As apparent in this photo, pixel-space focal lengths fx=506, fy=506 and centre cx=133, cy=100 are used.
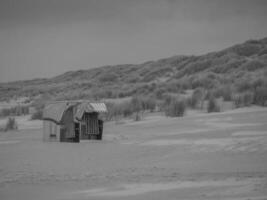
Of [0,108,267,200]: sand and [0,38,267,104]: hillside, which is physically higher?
[0,38,267,104]: hillside

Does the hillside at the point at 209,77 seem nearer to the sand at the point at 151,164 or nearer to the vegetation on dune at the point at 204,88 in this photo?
the vegetation on dune at the point at 204,88

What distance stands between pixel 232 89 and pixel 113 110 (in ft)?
17.7

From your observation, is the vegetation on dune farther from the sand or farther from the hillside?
the sand

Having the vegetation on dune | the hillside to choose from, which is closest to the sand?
the vegetation on dune

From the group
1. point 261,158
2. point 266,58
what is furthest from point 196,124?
point 266,58

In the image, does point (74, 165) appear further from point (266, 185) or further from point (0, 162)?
point (266, 185)

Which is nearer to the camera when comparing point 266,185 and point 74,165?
point 266,185

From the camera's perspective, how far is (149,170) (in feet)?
29.3

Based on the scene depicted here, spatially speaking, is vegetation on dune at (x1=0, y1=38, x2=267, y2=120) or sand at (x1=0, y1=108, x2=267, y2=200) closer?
sand at (x1=0, y1=108, x2=267, y2=200)

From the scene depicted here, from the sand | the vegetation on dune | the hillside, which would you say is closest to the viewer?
the sand

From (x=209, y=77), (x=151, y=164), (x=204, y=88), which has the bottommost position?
(x=151, y=164)

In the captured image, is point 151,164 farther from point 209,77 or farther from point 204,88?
point 209,77

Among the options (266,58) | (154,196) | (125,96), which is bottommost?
(154,196)

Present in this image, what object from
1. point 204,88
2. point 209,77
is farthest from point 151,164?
point 209,77
